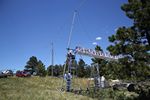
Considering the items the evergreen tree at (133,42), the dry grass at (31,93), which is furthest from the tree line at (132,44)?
the dry grass at (31,93)

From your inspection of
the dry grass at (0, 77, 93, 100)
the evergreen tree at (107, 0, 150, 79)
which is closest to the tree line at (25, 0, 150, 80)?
the evergreen tree at (107, 0, 150, 79)

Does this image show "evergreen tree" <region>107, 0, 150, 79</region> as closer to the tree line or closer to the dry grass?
the tree line

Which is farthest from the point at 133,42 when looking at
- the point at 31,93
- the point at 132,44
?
the point at 31,93

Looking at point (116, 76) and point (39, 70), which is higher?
point (39, 70)

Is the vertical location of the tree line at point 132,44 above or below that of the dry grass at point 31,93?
above

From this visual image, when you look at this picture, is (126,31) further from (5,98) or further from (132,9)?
(5,98)

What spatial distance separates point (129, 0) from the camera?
1980 cm

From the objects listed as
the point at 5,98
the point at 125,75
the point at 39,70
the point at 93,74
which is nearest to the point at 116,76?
the point at 125,75

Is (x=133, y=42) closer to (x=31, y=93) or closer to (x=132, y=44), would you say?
(x=132, y=44)

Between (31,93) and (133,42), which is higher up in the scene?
(133,42)

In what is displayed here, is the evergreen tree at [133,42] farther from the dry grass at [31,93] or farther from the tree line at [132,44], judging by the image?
the dry grass at [31,93]

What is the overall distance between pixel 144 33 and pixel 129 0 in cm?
297

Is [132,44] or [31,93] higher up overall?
[132,44]

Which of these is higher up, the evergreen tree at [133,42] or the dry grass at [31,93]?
the evergreen tree at [133,42]
